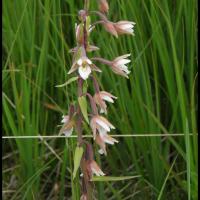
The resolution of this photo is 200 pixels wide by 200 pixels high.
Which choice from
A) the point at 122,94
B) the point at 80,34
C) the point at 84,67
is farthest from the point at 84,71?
the point at 122,94

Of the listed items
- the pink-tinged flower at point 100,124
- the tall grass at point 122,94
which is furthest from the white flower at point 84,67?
the tall grass at point 122,94

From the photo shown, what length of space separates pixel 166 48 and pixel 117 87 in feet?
0.91

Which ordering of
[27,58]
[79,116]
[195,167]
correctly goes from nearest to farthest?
[79,116] < [195,167] < [27,58]

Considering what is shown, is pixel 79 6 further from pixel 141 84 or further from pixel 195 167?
pixel 195 167

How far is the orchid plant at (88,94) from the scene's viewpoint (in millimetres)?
1557

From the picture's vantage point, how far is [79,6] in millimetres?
2412

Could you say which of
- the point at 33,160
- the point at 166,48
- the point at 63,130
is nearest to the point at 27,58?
the point at 33,160

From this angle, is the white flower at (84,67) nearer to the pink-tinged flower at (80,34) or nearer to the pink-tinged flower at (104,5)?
the pink-tinged flower at (80,34)

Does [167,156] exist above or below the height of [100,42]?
below

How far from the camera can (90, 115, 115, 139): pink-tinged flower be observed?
1.61 meters

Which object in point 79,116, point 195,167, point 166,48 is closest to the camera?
point 79,116

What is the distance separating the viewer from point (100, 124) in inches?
63.7

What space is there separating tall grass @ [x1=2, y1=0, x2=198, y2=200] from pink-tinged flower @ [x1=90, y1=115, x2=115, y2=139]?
0.44 m

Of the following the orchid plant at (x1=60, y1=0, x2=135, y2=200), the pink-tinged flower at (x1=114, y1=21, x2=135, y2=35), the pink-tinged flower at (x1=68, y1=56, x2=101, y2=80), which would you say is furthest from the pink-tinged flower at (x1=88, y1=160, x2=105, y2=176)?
the pink-tinged flower at (x1=114, y1=21, x2=135, y2=35)
